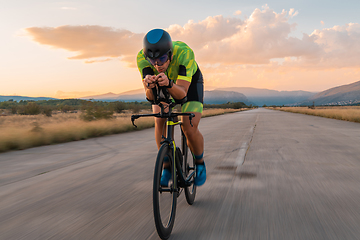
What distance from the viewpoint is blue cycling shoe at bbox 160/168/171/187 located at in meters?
2.40

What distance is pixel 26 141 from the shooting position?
28.4ft

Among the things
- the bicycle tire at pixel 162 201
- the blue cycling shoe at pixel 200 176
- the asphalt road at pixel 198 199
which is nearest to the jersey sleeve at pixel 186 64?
the bicycle tire at pixel 162 201

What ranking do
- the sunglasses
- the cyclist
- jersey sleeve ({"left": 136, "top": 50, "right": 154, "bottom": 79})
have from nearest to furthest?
the cyclist
the sunglasses
jersey sleeve ({"left": 136, "top": 50, "right": 154, "bottom": 79})

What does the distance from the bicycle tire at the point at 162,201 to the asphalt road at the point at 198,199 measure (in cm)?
17

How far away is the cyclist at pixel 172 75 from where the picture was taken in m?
2.33

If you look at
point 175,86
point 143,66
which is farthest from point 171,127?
point 143,66

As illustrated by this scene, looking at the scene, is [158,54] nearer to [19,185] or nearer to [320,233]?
[320,233]

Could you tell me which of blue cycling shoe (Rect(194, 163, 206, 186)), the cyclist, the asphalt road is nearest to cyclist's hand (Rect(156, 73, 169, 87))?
the cyclist

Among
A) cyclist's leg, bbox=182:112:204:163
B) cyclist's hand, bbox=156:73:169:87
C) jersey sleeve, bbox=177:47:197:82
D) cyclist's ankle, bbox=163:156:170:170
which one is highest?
jersey sleeve, bbox=177:47:197:82

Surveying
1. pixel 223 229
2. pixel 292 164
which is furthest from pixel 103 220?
pixel 292 164

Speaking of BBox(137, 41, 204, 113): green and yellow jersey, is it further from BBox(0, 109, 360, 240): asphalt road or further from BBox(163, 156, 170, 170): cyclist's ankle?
BBox(0, 109, 360, 240): asphalt road

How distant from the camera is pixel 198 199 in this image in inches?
136

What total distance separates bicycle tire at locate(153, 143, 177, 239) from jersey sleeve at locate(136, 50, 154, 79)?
82 centimetres

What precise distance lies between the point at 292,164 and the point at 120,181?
3507mm
